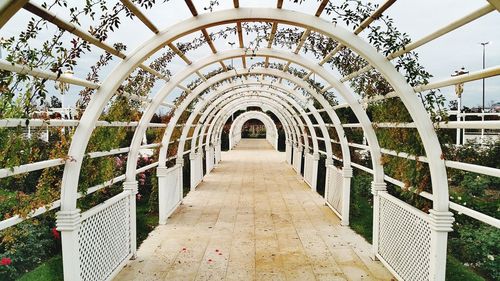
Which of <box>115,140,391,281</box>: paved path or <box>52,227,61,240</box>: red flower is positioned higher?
<box>52,227,61,240</box>: red flower

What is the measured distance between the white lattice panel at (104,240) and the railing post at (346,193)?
11.9 feet

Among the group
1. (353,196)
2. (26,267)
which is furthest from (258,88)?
(26,267)

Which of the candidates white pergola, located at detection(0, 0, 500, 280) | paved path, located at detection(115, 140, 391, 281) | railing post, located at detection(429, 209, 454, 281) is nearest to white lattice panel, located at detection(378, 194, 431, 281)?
white pergola, located at detection(0, 0, 500, 280)

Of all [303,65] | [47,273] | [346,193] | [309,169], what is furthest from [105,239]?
[309,169]

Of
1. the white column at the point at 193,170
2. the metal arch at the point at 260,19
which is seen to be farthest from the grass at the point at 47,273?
the white column at the point at 193,170

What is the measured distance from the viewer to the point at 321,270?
476 cm

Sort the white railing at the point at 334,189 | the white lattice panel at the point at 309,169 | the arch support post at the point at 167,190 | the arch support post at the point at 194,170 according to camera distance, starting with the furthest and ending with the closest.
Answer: the white lattice panel at the point at 309,169, the arch support post at the point at 194,170, the white railing at the point at 334,189, the arch support post at the point at 167,190

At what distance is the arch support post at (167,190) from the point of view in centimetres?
701

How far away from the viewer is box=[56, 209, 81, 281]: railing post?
3.40 m

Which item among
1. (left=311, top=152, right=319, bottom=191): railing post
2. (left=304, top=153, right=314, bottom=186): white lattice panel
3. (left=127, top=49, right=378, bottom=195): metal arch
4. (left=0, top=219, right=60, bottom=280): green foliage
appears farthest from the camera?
(left=304, top=153, right=314, bottom=186): white lattice panel

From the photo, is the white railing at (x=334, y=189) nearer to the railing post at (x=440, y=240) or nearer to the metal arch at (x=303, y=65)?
the metal arch at (x=303, y=65)

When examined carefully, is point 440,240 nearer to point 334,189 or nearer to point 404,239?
point 404,239

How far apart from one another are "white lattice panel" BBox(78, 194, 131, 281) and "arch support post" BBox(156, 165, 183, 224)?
198 cm

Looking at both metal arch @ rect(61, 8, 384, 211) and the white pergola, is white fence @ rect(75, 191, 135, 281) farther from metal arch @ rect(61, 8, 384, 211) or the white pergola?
metal arch @ rect(61, 8, 384, 211)
